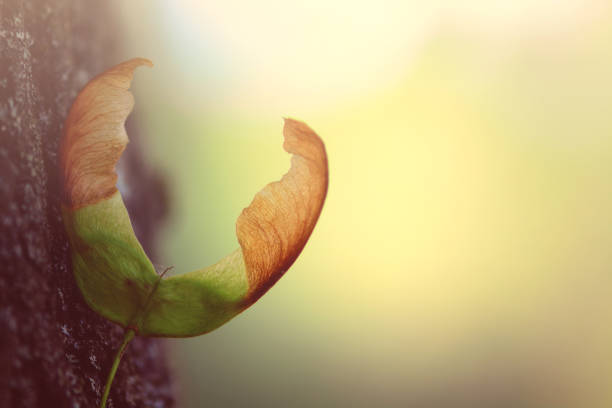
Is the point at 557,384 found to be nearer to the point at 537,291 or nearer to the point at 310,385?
the point at 537,291
